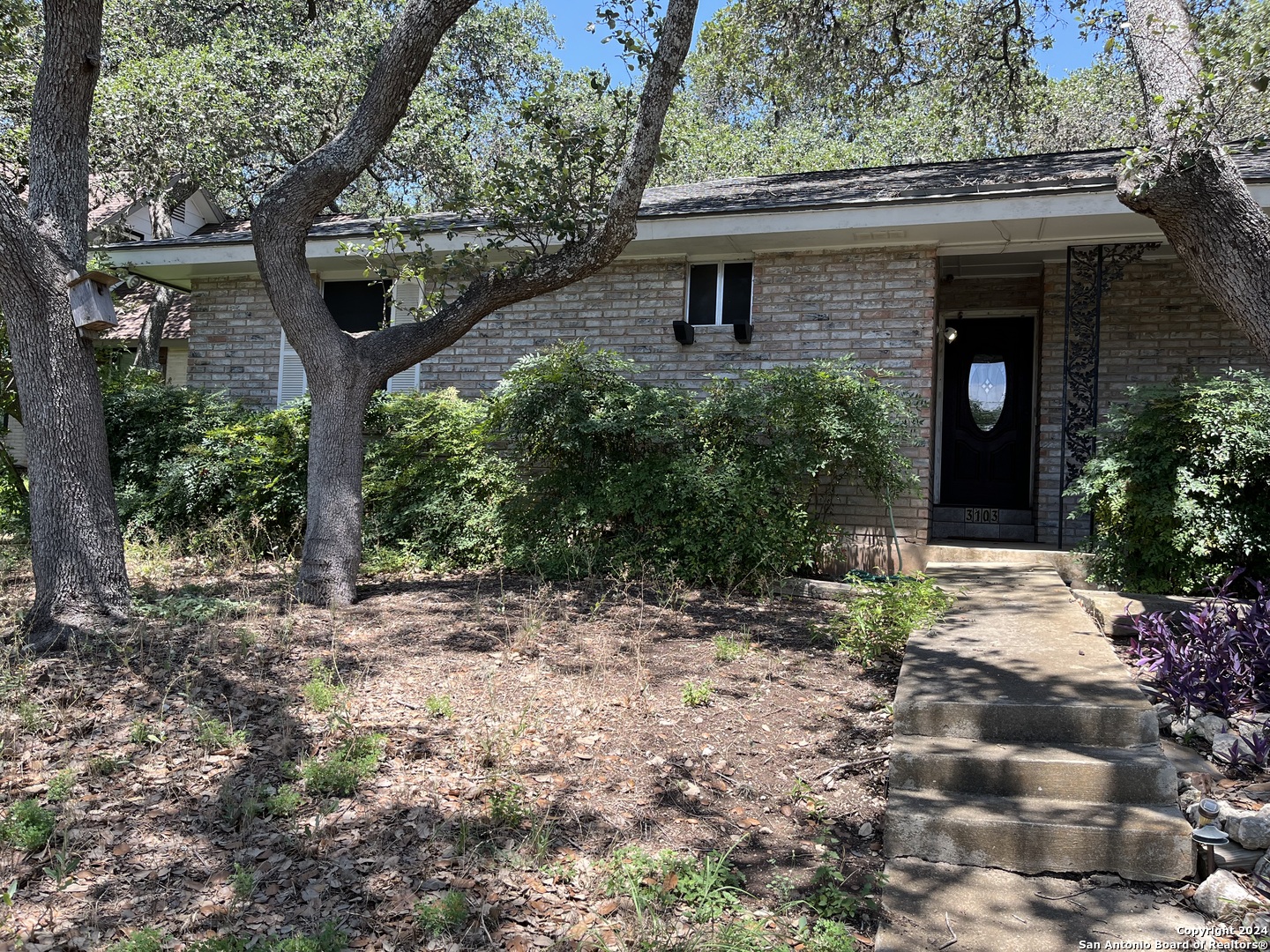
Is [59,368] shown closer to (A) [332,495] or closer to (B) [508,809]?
(A) [332,495]

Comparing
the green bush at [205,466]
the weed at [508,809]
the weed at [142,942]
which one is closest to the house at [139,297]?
the green bush at [205,466]

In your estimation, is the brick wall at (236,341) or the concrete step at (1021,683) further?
the brick wall at (236,341)

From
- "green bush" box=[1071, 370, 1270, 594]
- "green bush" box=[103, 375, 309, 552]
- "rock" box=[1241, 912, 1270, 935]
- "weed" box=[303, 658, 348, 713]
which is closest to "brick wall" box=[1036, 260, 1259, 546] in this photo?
A: "green bush" box=[1071, 370, 1270, 594]

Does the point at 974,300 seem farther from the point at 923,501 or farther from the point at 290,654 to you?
the point at 290,654

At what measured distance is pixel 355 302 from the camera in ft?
38.0

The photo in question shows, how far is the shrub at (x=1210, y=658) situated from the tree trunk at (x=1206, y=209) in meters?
1.52

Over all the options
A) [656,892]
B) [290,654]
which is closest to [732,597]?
[290,654]

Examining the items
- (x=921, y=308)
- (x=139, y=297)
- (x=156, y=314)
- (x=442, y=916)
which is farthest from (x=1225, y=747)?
(x=139, y=297)

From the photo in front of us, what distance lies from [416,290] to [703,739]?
28.6 ft

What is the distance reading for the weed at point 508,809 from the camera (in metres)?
3.55

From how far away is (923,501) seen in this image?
867 cm

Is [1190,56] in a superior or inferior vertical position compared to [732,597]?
superior

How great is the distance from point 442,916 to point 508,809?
0.67m

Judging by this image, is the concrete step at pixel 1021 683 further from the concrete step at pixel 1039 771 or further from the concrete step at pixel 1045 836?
the concrete step at pixel 1045 836
